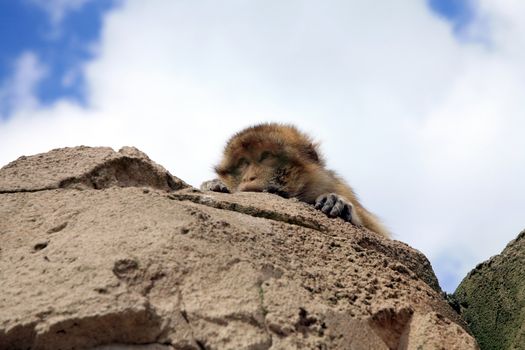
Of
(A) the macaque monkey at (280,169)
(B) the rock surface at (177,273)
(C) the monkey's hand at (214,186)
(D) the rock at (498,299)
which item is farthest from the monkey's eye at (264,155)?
(B) the rock surface at (177,273)

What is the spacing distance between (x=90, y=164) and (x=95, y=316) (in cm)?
123

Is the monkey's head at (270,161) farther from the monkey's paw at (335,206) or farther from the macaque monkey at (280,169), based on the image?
the monkey's paw at (335,206)

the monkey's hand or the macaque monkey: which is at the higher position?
the macaque monkey

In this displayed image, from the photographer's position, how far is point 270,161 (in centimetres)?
588

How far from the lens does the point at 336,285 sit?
307cm

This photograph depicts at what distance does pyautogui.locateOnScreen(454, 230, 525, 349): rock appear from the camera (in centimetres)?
379

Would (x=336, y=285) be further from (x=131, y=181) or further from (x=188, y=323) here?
(x=131, y=181)

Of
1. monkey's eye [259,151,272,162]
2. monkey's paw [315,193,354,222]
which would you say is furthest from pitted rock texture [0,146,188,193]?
monkey's eye [259,151,272,162]

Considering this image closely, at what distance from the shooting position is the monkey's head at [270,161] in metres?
5.70

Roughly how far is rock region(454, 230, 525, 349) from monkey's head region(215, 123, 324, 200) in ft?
5.36

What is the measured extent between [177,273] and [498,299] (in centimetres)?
190

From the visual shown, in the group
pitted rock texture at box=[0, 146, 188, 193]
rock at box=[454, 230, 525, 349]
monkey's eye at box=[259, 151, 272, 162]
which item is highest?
monkey's eye at box=[259, 151, 272, 162]

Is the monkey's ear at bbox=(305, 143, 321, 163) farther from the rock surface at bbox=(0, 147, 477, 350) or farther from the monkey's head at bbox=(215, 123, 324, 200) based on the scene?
the rock surface at bbox=(0, 147, 477, 350)

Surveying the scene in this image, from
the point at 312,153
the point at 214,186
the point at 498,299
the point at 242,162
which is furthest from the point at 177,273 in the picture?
the point at 312,153
